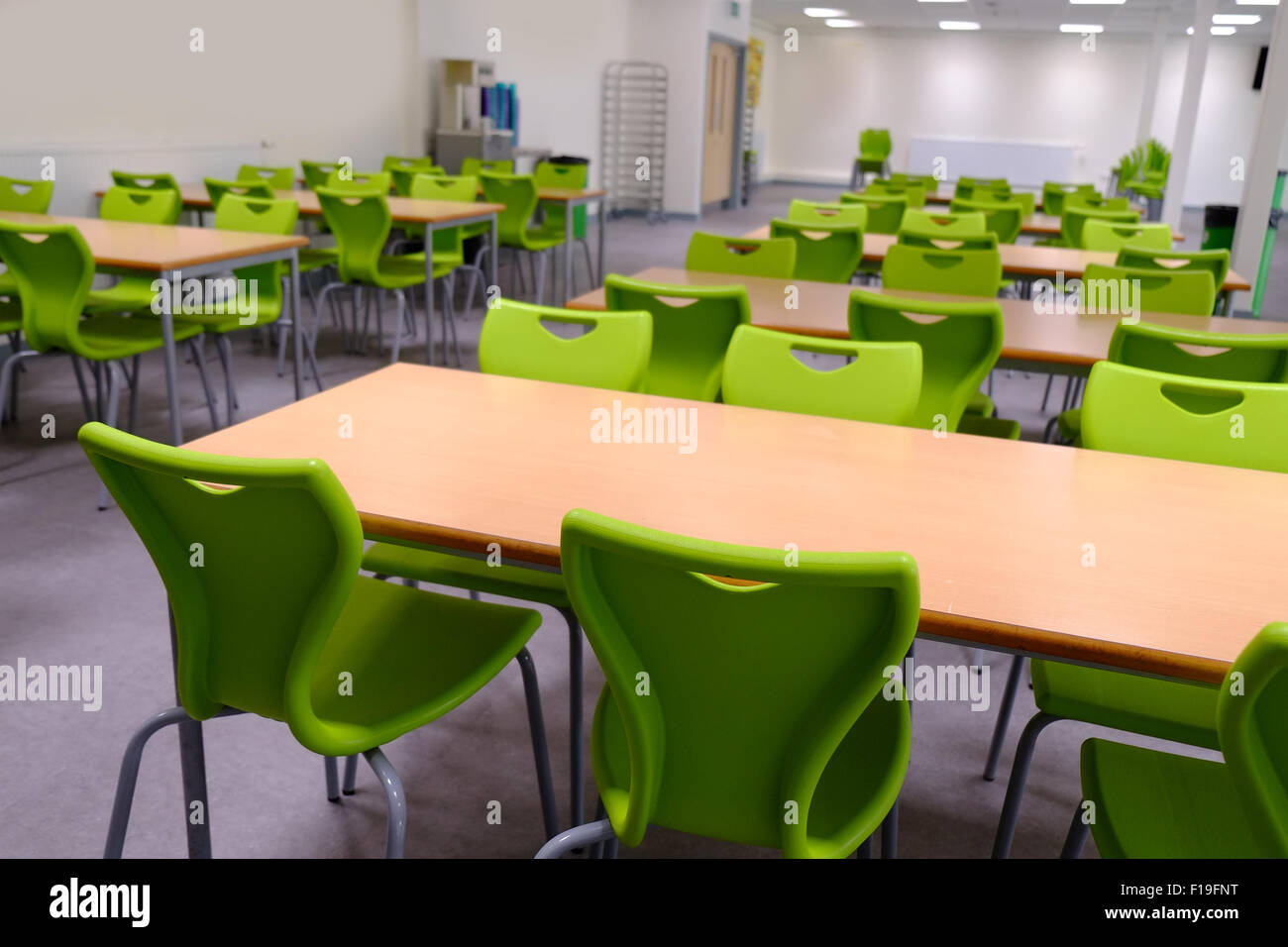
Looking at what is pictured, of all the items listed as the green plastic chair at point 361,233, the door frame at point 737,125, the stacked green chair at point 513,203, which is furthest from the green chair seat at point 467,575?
the door frame at point 737,125

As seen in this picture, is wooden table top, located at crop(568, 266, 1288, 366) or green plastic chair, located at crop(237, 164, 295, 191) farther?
green plastic chair, located at crop(237, 164, 295, 191)

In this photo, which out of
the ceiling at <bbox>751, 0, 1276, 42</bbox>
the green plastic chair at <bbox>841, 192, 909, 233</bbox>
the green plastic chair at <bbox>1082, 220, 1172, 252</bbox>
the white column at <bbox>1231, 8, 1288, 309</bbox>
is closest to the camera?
the green plastic chair at <bbox>1082, 220, 1172, 252</bbox>

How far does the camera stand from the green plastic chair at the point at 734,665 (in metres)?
1.00

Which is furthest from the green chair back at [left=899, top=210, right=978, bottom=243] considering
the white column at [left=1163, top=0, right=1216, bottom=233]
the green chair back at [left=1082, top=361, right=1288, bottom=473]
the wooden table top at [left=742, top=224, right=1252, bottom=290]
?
the white column at [left=1163, top=0, right=1216, bottom=233]

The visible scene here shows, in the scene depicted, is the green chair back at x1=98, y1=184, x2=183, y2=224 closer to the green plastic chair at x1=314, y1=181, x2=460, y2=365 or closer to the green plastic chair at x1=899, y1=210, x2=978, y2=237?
the green plastic chair at x1=314, y1=181, x2=460, y2=365

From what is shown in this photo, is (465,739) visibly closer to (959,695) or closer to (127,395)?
(959,695)

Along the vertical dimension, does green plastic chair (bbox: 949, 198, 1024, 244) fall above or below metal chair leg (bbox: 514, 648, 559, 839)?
above

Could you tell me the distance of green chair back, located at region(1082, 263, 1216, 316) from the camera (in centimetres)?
344

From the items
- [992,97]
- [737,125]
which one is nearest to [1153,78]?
[737,125]

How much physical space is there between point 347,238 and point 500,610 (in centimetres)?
340

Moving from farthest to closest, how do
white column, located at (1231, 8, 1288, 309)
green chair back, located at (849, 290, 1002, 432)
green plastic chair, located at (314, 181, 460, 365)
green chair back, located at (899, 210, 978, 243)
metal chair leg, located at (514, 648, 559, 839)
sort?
white column, located at (1231, 8, 1288, 309), green chair back, located at (899, 210, 978, 243), green plastic chair, located at (314, 181, 460, 365), green chair back, located at (849, 290, 1002, 432), metal chair leg, located at (514, 648, 559, 839)

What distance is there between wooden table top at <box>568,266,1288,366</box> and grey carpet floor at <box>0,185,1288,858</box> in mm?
843

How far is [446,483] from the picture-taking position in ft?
4.99

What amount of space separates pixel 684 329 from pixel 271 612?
1.82 m
